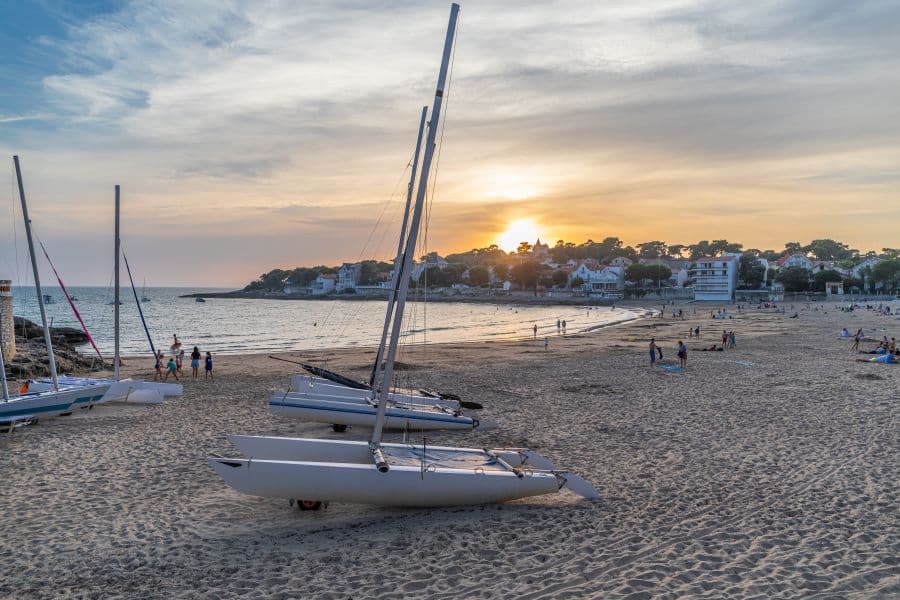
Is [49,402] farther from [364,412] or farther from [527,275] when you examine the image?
[527,275]

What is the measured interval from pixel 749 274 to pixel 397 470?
410 ft

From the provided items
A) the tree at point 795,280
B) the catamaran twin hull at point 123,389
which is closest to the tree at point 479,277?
the tree at point 795,280

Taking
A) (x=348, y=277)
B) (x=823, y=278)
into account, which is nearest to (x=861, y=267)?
(x=823, y=278)

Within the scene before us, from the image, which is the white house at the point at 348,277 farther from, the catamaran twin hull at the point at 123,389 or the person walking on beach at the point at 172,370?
the catamaran twin hull at the point at 123,389

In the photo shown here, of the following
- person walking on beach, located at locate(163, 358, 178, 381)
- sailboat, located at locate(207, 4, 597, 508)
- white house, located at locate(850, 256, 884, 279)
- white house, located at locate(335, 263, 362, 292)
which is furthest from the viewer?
white house, located at locate(335, 263, 362, 292)

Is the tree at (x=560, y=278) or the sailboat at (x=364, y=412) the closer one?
the sailboat at (x=364, y=412)

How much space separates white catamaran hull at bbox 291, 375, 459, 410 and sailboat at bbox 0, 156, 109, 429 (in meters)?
5.45

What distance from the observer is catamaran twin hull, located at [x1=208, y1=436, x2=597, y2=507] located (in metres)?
8.10

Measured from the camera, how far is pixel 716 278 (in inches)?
4373

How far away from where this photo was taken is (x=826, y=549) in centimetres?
715

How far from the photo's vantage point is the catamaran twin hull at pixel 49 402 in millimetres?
13422

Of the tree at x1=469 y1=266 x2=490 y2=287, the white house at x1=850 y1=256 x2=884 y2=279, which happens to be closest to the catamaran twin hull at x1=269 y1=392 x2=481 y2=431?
the white house at x1=850 y1=256 x2=884 y2=279

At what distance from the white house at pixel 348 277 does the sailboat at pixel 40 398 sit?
167m

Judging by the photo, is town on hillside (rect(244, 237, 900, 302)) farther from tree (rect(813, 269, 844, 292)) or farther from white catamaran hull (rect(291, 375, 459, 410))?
white catamaran hull (rect(291, 375, 459, 410))
